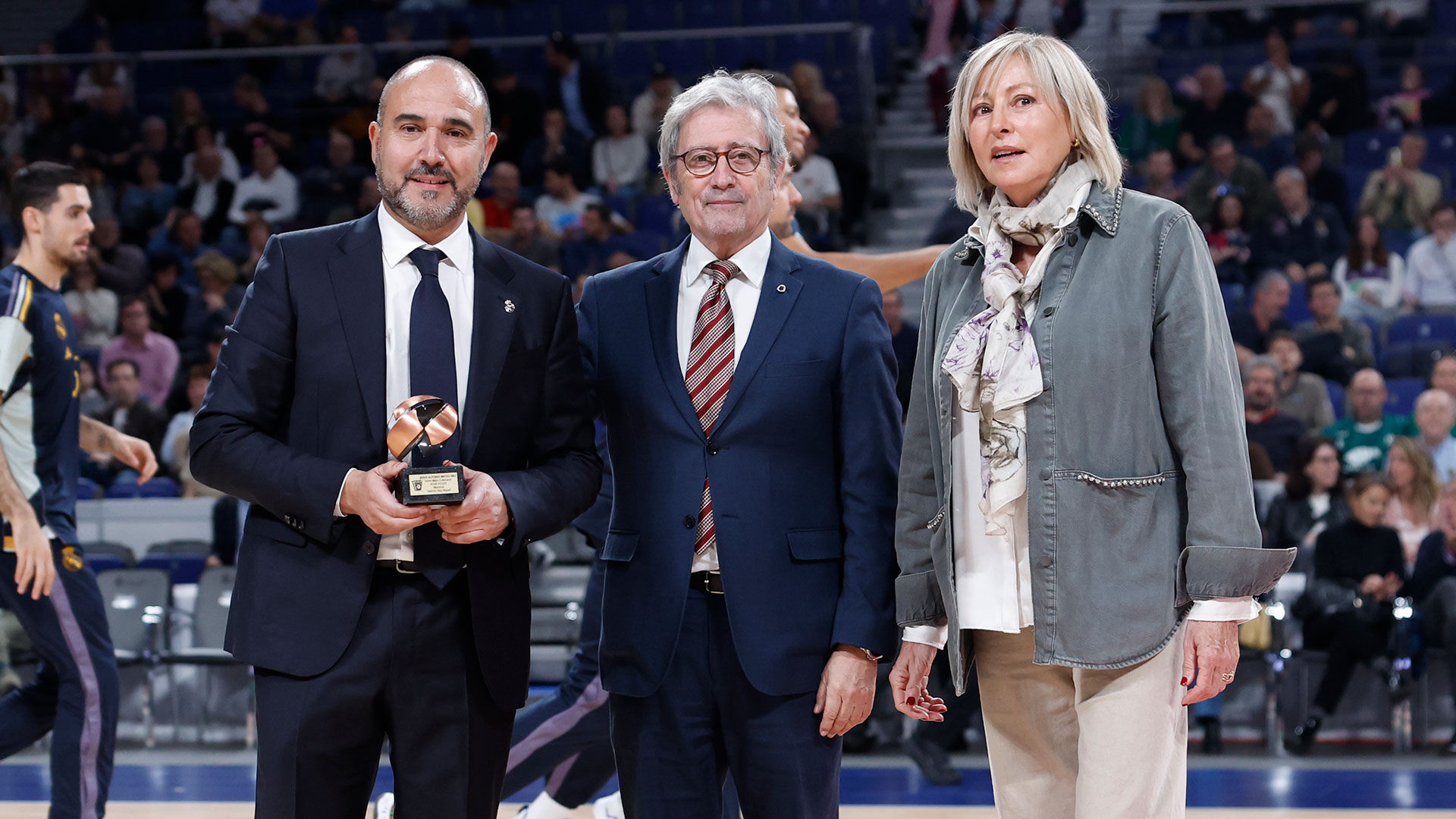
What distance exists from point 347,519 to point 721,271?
0.82 m

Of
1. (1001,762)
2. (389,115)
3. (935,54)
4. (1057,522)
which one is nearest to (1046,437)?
(1057,522)

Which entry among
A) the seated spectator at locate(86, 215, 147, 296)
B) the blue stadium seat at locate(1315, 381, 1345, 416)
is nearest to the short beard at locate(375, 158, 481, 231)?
the blue stadium seat at locate(1315, 381, 1345, 416)

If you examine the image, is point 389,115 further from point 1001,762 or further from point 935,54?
point 935,54

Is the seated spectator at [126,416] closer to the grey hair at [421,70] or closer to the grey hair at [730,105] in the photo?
the grey hair at [421,70]

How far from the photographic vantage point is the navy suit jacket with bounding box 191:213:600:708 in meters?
2.50

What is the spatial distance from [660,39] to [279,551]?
32.0 ft

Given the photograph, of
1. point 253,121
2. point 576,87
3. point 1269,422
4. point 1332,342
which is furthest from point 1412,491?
point 253,121

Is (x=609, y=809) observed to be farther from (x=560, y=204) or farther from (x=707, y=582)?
(x=560, y=204)

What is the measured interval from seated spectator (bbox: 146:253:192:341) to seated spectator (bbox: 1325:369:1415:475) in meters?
7.50

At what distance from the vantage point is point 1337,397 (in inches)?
321

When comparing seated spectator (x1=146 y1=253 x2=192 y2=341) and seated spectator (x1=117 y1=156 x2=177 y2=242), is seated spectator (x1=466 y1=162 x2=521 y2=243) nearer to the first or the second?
seated spectator (x1=146 y1=253 x2=192 y2=341)

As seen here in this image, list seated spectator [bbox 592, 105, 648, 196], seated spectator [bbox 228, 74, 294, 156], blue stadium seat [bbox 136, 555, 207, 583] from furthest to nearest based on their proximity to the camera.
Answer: seated spectator [bbox 228, 74, 294, 156] → seated spectator [bbox 592, 105, 648, 196] → blue stadium seat [bbox 136, 555, 207, 583]

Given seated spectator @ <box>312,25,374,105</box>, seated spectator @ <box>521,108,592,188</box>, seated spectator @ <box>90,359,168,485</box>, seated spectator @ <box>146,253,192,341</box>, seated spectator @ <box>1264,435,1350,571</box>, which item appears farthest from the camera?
seated spectator @ <box>312,25,374,105</box>

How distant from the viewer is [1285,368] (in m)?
7.93
